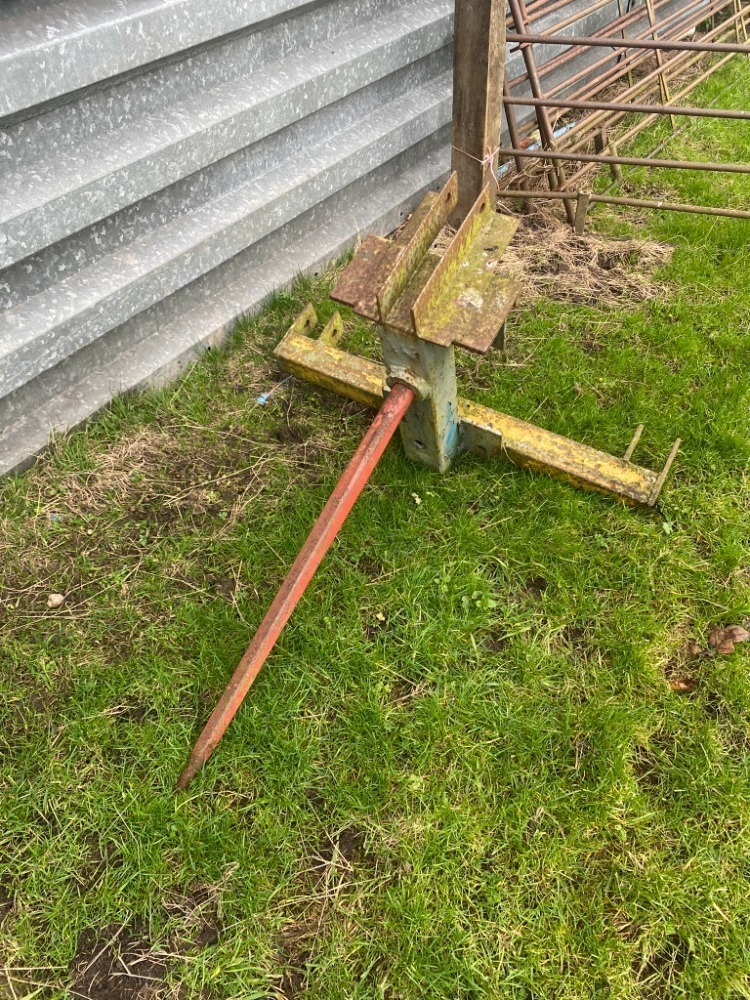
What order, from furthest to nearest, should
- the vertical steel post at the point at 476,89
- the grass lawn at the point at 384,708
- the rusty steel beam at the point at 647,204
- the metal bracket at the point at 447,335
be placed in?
the rusty steel beam at the point at 647,204 < the vertical steel post at the point at 476,89 < the metal bracket at the point at 447,335 < the grass lawn at the point at 384,708

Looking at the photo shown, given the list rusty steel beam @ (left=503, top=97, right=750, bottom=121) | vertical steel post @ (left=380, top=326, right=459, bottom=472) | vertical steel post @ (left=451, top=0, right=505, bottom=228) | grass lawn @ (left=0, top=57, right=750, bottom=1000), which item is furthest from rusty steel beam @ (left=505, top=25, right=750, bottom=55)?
vertical steel post @ (left=380, top=326, right=459, bottom=472)

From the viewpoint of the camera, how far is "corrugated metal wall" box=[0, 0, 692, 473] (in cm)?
202

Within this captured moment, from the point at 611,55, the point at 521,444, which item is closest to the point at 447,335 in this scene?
the point at 521,444

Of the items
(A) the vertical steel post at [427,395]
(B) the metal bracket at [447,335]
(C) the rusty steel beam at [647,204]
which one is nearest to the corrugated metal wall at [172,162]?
(C) the rusty steel beam at [647,204]

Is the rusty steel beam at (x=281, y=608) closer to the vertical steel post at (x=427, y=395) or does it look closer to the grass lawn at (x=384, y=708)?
the grass lawn at (x=384, y=708)

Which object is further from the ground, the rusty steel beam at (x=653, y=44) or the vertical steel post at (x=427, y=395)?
the rusty steel beam at (x=653, y=44)

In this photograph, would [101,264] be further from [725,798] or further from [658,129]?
[658,129]

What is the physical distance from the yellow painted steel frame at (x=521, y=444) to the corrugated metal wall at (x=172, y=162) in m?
0.62

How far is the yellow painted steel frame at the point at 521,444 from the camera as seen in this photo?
2.28 metres

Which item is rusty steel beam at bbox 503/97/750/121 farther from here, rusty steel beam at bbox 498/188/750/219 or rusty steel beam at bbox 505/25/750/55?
rusty steel beam at bbox 498/188/750/219

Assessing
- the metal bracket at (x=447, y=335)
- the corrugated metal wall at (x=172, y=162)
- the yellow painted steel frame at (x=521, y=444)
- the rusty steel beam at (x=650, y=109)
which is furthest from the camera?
the rusty steel beam at (x=650, y=109)

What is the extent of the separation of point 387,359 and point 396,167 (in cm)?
185

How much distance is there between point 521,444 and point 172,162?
5.13 feet

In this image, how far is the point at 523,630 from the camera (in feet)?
6.92
